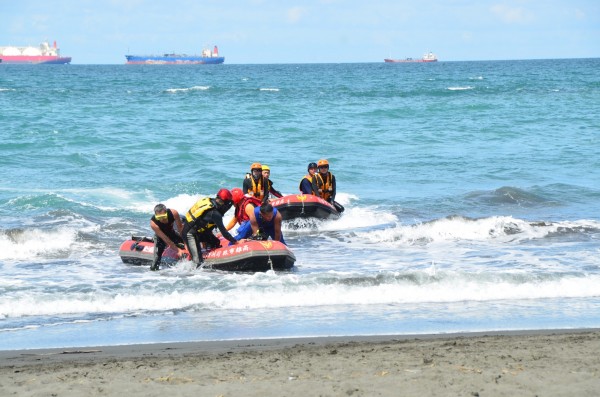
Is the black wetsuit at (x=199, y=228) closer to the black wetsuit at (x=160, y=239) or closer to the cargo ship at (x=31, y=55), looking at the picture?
the black wetsuit at (x=160, y=239)

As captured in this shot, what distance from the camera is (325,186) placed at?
1595cm

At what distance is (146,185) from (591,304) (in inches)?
521

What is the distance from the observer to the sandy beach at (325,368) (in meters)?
6.05

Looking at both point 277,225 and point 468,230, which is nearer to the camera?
point 277,225

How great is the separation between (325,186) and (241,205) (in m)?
3.27

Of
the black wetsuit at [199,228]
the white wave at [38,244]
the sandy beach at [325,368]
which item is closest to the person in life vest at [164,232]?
the black wetsuit at [199,228]

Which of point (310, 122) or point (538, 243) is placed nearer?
point (538, 243)

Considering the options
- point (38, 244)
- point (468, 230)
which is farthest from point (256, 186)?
point (468, 230)

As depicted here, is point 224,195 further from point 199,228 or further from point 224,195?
point 199,228

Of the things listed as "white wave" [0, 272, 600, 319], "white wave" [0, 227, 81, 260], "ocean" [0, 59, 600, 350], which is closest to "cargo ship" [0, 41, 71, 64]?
"ocean" [0, 59, 600, 350]

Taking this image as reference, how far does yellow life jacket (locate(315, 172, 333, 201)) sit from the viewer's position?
15867 mm

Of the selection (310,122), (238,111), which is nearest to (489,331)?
(310,122)

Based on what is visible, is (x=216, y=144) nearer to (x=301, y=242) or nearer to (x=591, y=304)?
(x=301, y=242)

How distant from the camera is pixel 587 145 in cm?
2703
